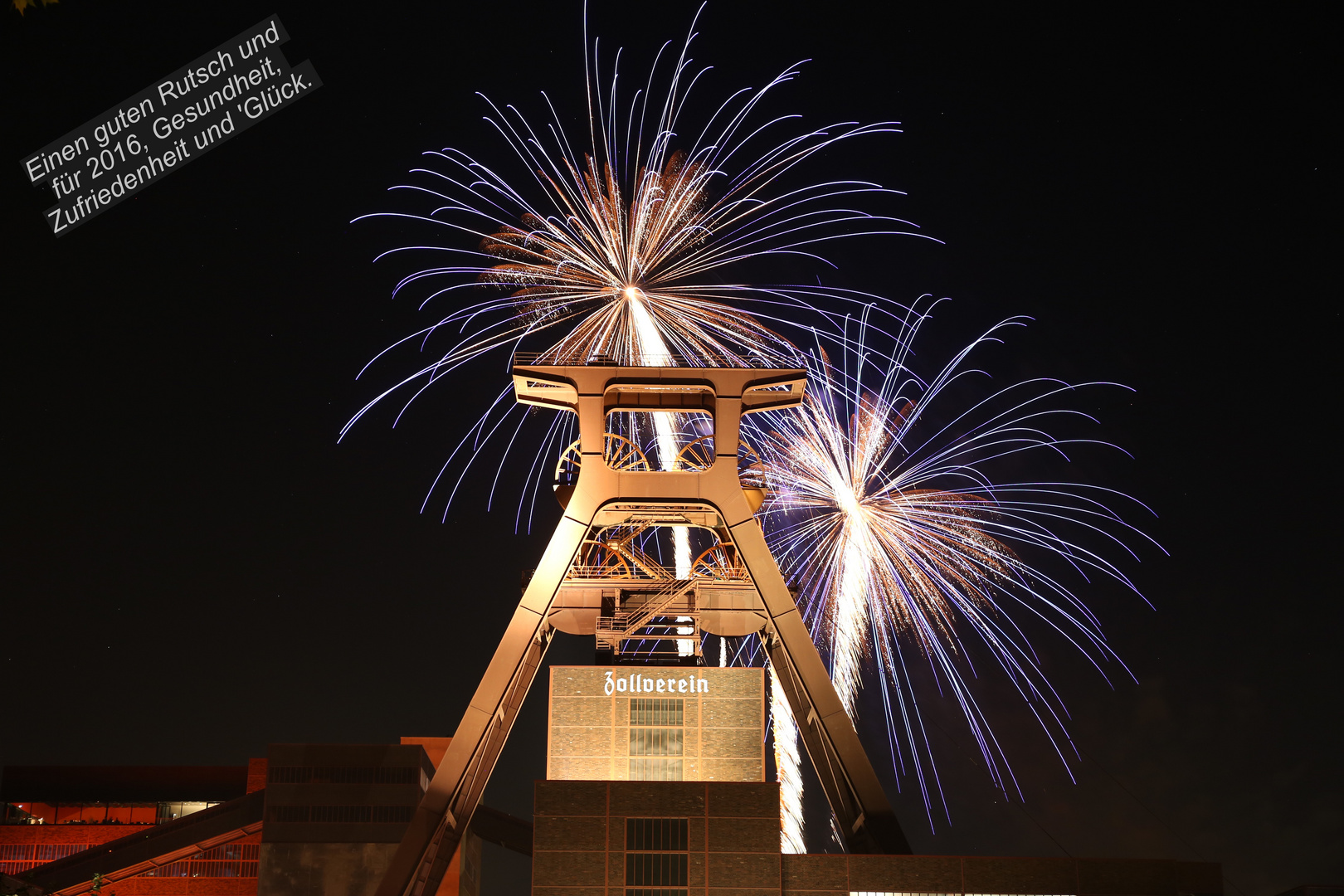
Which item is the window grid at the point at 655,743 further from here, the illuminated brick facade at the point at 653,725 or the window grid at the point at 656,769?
the window grid at the point at 656,769

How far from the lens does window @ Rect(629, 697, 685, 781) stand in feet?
124

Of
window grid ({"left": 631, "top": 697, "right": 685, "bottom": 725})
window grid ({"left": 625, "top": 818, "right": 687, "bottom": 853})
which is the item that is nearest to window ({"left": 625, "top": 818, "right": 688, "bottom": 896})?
window grid ({"left": 625, "top": 818, "right": 687, "bottom": 853})

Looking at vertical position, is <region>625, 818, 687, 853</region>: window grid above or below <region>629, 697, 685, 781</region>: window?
below

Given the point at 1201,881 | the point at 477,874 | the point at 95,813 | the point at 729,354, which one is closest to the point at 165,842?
the point at 477,874

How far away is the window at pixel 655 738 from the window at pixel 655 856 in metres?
4.79

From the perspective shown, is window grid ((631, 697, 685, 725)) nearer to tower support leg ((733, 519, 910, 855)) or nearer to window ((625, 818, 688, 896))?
tower support leg ((733, 519, 910, 855))

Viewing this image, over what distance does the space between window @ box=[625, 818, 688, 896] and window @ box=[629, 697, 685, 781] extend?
4.79 m

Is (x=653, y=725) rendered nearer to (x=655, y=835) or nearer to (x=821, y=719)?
(x=821, y=719)

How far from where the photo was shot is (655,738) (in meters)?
38.2

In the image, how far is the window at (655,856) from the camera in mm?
32062

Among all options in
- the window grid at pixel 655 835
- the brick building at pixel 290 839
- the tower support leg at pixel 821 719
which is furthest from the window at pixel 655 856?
the brick building at pixel 290 839

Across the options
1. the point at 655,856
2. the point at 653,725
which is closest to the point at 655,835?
the point at 655,856

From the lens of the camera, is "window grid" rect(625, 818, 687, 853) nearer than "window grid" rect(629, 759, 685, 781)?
Yes

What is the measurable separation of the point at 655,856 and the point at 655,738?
6.07 m
